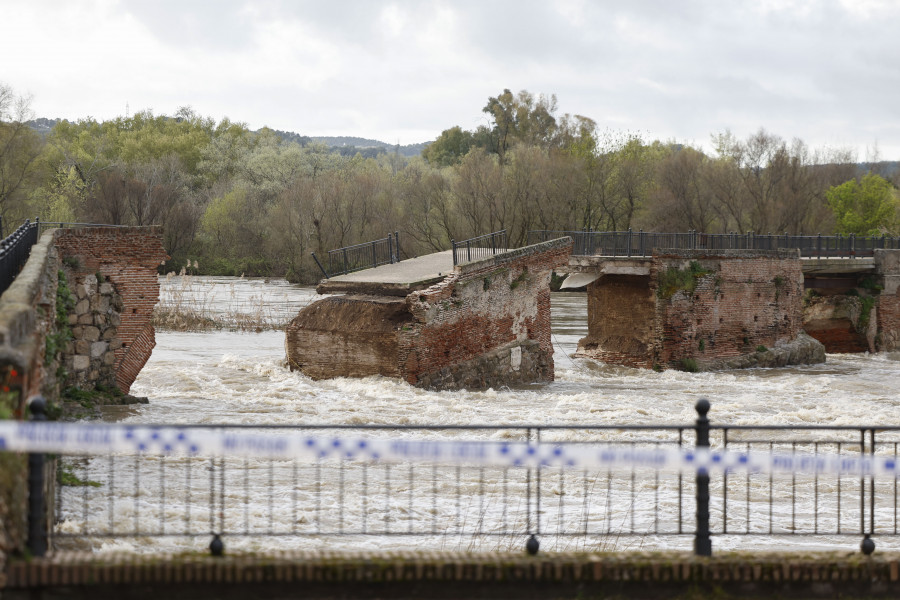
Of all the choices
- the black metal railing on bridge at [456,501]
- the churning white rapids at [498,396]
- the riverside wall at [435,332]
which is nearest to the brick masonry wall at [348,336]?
the riverside wall at [435,332]

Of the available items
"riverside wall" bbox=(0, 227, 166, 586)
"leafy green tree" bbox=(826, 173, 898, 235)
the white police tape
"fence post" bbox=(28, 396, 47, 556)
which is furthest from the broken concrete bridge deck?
"leafy green tree" bbox=(826, 173, 898, 235)

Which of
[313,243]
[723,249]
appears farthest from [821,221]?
[723,249]

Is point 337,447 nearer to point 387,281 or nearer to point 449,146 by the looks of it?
point 387,281

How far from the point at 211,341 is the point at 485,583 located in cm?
2162

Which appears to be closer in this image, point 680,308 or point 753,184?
point 680,308

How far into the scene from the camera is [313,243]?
172ft

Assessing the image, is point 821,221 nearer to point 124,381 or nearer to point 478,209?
point 478,209

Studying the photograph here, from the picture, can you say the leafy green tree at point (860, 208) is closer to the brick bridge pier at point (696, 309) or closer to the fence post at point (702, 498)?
the brick bridge pier at point (696, 309)

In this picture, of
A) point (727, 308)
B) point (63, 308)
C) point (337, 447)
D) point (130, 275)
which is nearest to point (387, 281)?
point (130, 275)

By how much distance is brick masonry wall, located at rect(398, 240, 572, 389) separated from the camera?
19.0 meters

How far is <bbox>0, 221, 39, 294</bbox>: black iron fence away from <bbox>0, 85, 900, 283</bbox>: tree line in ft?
113

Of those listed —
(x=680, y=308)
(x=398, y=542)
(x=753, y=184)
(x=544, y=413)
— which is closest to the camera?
(x=398, y=542)

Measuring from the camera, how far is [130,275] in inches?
645

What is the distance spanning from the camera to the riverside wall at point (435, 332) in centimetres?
1905
